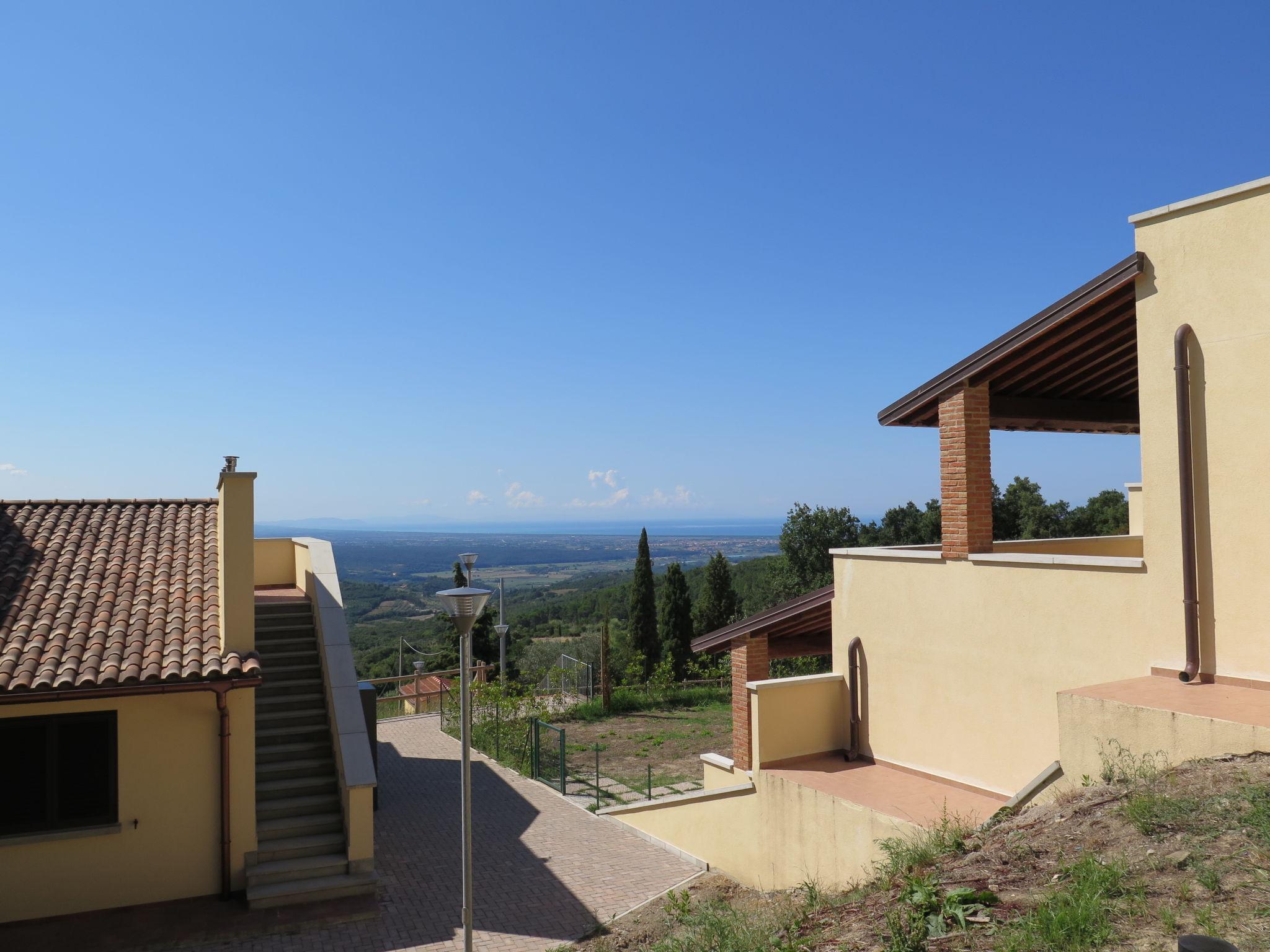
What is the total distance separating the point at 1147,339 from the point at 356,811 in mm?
9960

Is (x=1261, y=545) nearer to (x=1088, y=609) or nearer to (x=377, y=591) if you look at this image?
(x=1088, y=609)

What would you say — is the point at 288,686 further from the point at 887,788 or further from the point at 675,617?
the point at 675,617

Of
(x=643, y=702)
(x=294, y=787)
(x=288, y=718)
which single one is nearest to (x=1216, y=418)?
(x=294, y=787)

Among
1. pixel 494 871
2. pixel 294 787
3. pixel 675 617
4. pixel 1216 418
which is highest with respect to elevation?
pixel 1216 418

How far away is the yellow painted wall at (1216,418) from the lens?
6.76 m

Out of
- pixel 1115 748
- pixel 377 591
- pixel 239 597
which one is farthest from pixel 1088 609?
pixel 377 591

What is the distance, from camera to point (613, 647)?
4997 centimetres

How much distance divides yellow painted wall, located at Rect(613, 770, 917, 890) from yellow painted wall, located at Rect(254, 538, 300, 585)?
31.1 ft

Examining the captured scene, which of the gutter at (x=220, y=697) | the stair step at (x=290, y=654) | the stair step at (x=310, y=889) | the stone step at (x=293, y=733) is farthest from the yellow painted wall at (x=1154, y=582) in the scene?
the stair step at (x=290, y=654)

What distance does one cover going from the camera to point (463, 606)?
22.9 ft

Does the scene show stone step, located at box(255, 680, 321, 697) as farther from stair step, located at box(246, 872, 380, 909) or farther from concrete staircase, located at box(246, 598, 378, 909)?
stair step, located at box(246, 872, 380, 909)

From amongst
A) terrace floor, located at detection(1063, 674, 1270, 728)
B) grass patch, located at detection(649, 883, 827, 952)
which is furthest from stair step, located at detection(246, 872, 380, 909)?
terrace floor, located at detection(1063, 674, 1270, 728)

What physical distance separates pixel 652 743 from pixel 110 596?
1421 centimetres

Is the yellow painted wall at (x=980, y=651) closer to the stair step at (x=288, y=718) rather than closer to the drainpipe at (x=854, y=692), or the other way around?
the drainpipe at (x=854, y=692)
